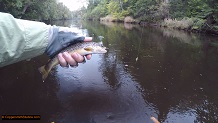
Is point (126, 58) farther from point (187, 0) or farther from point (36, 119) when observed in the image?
point (187, 0)

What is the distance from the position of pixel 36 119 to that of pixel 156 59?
21.1ft

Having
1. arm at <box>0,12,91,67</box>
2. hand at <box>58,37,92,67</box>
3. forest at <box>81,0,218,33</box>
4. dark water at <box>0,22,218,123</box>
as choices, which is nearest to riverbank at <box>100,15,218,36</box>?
forest at <box>81,0,218,33</box>

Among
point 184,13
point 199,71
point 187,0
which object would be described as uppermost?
point 187,0

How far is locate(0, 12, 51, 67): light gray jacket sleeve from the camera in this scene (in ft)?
4.07

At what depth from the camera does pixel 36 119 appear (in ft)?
13.7

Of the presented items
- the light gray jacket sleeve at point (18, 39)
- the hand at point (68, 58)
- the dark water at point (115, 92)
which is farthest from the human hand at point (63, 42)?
the dark water at point (115, 92)

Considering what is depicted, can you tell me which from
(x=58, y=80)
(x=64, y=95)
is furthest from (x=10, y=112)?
(x=58, y=80)

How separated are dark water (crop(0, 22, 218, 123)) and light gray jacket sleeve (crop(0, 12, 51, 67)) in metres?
3.04

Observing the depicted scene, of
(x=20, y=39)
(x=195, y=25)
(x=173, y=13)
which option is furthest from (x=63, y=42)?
(x=173, y=13)

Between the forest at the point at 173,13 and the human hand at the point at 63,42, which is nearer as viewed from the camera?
the human hand at the point at 63,42

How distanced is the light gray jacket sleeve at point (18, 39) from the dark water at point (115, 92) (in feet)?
9.97

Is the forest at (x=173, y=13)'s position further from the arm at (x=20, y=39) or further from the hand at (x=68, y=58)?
the arm at (x=20, y=39)

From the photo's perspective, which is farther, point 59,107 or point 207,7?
point 207,7

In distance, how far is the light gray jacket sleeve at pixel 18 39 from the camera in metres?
1.24
